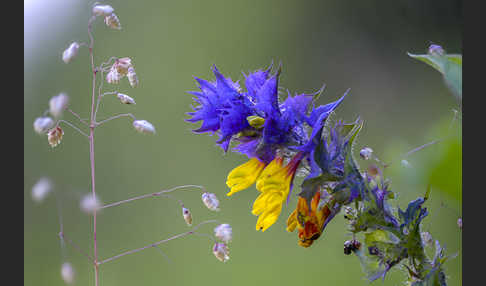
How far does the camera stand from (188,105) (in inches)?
48.8

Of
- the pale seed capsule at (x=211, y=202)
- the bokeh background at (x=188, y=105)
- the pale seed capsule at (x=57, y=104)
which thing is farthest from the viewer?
the bokeh background at (x=188, y=105)

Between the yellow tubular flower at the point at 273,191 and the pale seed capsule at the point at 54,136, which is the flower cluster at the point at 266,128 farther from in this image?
the pale seed capsule at the point at 54,136

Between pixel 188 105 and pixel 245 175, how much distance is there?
934 mm

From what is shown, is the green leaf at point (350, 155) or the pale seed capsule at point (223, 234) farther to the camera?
the pale seed capsule at point (223, 234)

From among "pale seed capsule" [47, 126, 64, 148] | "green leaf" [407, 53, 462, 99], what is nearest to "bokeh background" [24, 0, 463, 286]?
"pale seed capsule" [47, 126, 64, 148]

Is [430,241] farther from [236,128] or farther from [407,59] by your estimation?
[407,59]

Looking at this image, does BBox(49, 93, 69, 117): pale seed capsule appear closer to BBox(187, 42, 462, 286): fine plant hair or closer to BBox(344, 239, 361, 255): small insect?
BBox(187, 42, 462, 286): fine plant hair

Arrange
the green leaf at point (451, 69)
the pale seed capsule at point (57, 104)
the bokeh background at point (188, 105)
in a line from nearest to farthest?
1. the green leaf at point (451, 69)
2. the pale seed capsule at point (57, 104)
3. the bokeh background at point (188, 105)

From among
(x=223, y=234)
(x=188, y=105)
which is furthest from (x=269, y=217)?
(x=188, y=105)

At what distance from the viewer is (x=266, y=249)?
4.01 ft

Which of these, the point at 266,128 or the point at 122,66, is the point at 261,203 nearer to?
the point at 266,128

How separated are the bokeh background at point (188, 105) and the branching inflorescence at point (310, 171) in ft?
2.36

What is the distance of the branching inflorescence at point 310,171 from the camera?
30 centimetres

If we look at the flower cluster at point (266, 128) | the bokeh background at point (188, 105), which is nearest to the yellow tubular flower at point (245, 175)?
the flower cluster at point (266, 128)
